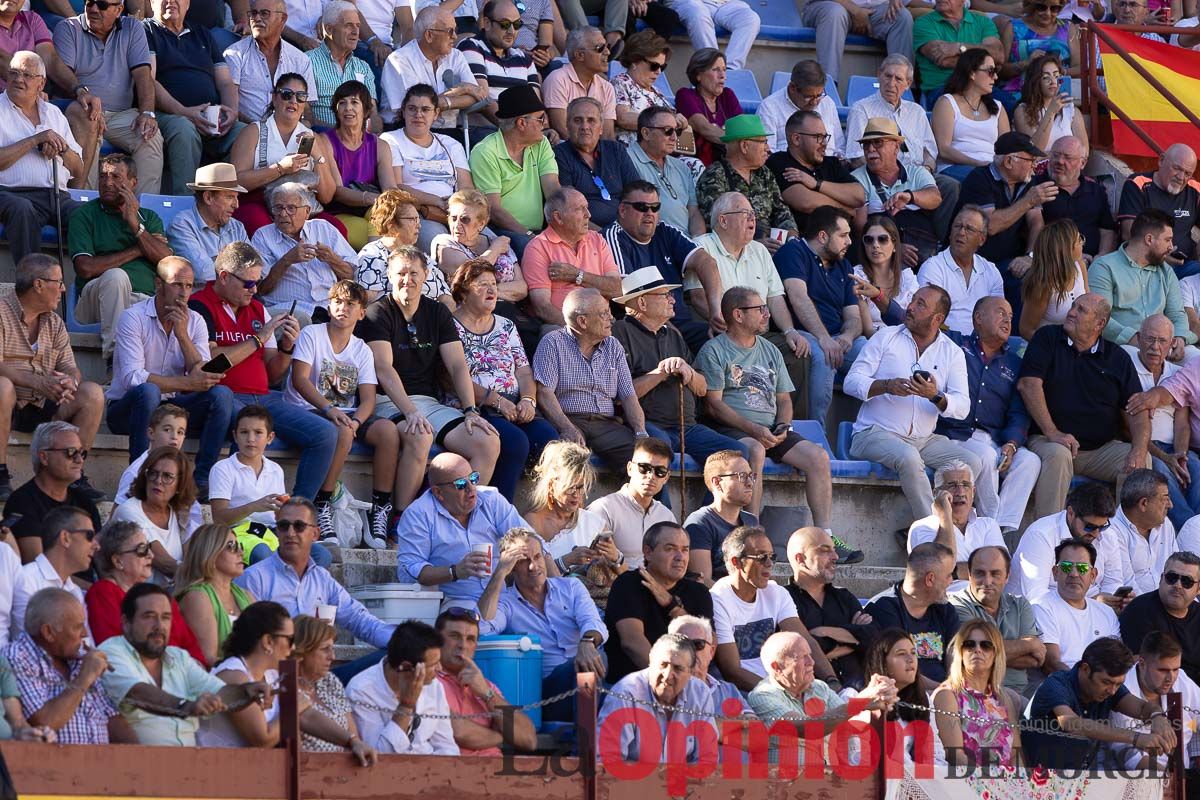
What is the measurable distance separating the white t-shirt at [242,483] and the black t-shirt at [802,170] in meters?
4.67

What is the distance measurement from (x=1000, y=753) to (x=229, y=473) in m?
3.34

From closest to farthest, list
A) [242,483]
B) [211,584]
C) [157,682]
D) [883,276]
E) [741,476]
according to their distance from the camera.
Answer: [157,682]
[211,584]
[242,483]
[741,476]
[883,276]

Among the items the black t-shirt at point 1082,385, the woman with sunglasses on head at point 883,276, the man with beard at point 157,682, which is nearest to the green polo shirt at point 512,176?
the woman with sunglasses on head at point 883,276

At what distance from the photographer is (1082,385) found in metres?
12.1

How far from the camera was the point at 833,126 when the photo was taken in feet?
45.6

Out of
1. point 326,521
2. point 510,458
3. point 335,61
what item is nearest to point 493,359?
point 510,458

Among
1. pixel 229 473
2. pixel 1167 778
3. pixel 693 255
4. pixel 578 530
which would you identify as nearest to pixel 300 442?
pixel 229 473

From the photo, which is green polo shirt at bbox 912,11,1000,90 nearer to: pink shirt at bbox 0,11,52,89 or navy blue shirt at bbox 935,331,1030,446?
navy blue shirt at bbox 935,331,1030,446

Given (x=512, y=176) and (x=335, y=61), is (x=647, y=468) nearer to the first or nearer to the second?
(x=512, y=176)

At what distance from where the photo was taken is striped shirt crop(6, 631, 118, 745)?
7020 millimetres

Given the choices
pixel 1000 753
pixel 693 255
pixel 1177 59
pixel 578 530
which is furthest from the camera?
pixel 1177 59

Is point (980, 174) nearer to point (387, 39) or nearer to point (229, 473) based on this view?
point (387, 39)

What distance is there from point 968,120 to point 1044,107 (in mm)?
536

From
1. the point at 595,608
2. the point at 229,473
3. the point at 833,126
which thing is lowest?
the point at 595,608
